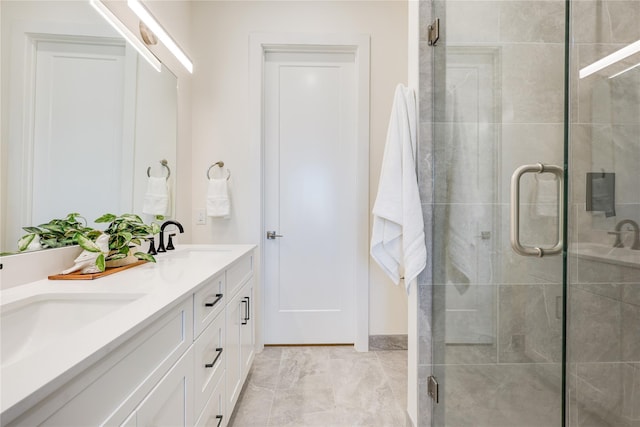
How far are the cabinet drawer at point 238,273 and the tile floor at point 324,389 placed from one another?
70cm

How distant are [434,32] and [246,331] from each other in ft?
6.10

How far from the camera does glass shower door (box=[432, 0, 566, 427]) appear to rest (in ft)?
3.15

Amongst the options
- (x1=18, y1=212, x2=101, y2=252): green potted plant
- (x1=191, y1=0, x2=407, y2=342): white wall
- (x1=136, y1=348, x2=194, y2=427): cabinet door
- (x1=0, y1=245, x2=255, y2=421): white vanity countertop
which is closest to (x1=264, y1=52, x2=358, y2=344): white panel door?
(x1=191, y1=0, x2=407, y2=342): white wall

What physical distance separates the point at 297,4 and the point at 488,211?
2.19 m

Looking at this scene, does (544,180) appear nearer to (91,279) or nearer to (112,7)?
(91,279)

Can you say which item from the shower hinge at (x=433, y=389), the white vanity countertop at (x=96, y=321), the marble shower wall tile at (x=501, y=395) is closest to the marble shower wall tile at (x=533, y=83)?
the marble shower wall tile at (x=501, y=395)

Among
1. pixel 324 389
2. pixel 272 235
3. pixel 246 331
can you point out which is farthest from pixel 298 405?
pixel 272 235

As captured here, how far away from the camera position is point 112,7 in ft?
4.69

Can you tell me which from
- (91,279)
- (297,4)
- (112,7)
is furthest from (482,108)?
(297,4)

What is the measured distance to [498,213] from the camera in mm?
1106

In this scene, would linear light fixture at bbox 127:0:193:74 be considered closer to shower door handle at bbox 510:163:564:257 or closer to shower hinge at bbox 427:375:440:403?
shower door handle at bbox 510:163:564:257

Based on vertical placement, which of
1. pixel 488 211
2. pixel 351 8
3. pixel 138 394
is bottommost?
pixel 138 394

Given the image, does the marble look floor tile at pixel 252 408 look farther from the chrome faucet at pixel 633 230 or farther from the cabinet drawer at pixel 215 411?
the chrome faucet at pixel 633 230

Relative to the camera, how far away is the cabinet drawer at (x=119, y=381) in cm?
49
